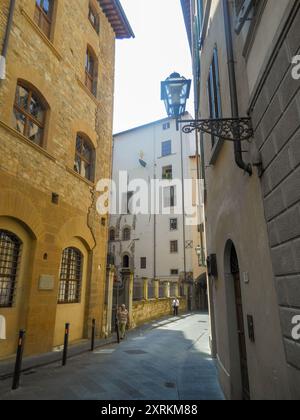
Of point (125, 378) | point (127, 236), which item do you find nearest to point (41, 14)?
point (125, 378)

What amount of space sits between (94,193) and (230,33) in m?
8.80

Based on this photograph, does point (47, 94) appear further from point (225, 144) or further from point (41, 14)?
point (225, 144)

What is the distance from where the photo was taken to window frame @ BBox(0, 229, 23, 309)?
7.82 m

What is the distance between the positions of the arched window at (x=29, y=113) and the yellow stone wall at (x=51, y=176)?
0.84ft

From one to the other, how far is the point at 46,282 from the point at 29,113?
17.2 feet

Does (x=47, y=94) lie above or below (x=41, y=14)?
below

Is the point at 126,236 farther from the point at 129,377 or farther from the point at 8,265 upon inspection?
the point at 129,377

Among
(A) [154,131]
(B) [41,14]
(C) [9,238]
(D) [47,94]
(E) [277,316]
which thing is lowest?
(E) [277,316]

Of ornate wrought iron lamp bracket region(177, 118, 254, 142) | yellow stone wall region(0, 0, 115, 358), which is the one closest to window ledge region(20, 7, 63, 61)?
yellow stone wall region(0, 0, 115, 358)

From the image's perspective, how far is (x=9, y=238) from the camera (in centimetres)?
812

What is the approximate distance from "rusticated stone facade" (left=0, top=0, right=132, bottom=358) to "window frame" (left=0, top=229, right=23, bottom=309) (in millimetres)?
Answer: 104

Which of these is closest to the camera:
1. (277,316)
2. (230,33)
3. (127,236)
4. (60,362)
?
(277,316)

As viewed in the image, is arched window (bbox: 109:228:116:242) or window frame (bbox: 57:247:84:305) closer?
window frame (bbox: 57:247:84:305)

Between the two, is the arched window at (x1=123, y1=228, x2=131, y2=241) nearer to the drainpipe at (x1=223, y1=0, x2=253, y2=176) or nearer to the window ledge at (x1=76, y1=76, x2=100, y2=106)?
the window ledge at (x1=76, y1=76, x2=100, y2=106)
